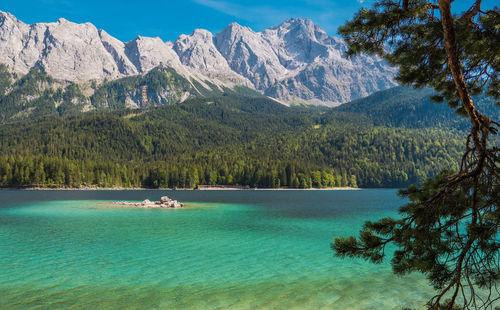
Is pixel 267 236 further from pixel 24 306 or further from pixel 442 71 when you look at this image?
pixel 442 71

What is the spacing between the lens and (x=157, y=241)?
3105 centimetres

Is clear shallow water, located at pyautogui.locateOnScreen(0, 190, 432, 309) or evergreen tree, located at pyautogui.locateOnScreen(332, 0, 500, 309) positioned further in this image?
clear shallow water, located at pyautogui.locateOnScreen(0, 190, 432, 309)

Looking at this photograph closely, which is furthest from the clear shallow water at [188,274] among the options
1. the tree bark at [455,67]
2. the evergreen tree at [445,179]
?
the tree bark at [455,67]

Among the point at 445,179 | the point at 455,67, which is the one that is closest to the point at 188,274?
the point at 445,179

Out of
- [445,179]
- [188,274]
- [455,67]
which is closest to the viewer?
[455,67]

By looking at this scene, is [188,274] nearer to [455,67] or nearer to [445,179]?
[445,179]

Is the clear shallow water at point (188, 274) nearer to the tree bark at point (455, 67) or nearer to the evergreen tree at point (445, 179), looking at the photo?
the evergreen tree at point (445, 179)

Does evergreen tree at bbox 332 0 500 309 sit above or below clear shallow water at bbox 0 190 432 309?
above

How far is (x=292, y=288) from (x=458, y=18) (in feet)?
47.5

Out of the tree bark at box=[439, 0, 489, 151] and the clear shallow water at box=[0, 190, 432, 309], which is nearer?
the tree bark at box=[439, 0, 489, 151]

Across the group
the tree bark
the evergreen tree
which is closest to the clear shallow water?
the evergreen tree

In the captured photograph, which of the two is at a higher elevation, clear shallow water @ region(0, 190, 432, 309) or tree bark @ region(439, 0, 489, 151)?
tree bark @ region(439, 0, 489, 151)

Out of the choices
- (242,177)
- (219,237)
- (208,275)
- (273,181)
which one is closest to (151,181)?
(242,177)

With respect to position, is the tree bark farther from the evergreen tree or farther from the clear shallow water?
the clear shallow water
